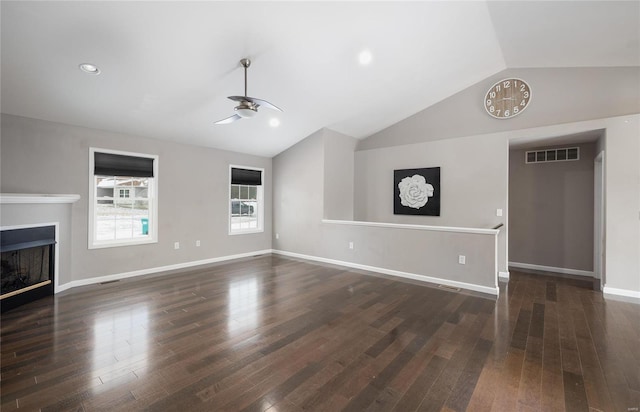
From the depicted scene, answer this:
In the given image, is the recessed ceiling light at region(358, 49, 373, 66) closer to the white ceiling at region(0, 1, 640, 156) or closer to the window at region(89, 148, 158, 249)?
the white ceiling at region(0, 1, 640, 156)

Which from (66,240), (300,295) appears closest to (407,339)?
(300,295)

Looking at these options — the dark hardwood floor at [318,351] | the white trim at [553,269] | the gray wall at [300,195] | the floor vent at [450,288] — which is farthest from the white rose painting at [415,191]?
the white trim at [553,269]

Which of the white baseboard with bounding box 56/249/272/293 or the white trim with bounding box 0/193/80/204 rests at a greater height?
the white trim with bounding box 0/193/80/204

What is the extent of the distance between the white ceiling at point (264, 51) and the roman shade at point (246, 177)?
1.44m

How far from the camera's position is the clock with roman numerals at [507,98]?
468 cm

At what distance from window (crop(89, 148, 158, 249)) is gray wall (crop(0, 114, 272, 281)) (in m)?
0.10

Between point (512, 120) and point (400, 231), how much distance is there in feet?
8.92

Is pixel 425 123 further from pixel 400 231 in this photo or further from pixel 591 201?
pixel 591 201

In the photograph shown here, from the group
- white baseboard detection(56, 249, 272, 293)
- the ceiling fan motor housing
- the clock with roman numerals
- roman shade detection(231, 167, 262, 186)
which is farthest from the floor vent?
roman shade detection(231, 167, 262, 186)

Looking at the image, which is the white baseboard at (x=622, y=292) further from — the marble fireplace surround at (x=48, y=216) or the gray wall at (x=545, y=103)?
the marble fireplace surround at (x=48, y=216)

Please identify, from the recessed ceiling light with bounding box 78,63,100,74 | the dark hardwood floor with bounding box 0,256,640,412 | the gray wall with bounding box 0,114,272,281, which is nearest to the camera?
the dark hardwood floor with bounding box 0,256,640,412

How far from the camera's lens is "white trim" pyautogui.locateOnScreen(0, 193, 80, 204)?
325 cm

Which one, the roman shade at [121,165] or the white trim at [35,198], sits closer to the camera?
the white trim at [35,198]

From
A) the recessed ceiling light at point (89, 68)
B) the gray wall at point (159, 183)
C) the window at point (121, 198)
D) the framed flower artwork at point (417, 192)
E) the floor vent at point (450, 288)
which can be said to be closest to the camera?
the recessed ceiling light at point (89, 68)
